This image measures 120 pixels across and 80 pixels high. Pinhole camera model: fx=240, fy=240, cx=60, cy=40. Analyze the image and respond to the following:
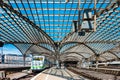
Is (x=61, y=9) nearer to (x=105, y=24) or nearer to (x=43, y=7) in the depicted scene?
(x=43, y=7)

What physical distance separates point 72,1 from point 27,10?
8.36 meters

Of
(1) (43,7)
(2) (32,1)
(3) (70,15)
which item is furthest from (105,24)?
(2) (32,1)

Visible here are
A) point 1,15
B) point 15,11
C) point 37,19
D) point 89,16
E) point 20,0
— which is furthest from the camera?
point 37,19

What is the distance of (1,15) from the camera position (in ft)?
143

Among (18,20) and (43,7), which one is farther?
(18,20)

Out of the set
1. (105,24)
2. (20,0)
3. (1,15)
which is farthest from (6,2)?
(105,24)

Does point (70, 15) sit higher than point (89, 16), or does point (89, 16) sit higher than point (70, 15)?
point (70, 15)

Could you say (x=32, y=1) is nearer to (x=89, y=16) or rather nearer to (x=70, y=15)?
(x=70, y=15)

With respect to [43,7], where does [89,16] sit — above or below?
below

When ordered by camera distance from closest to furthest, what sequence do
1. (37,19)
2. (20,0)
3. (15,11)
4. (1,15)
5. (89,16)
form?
(89,16), (20,0), (15,11), (1,15), (37,19)

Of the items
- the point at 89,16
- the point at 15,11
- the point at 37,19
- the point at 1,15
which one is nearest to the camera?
the point at 89,16

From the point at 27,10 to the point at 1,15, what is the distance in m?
6.34

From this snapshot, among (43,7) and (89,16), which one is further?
(43,7)

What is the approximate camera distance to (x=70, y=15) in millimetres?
43656
